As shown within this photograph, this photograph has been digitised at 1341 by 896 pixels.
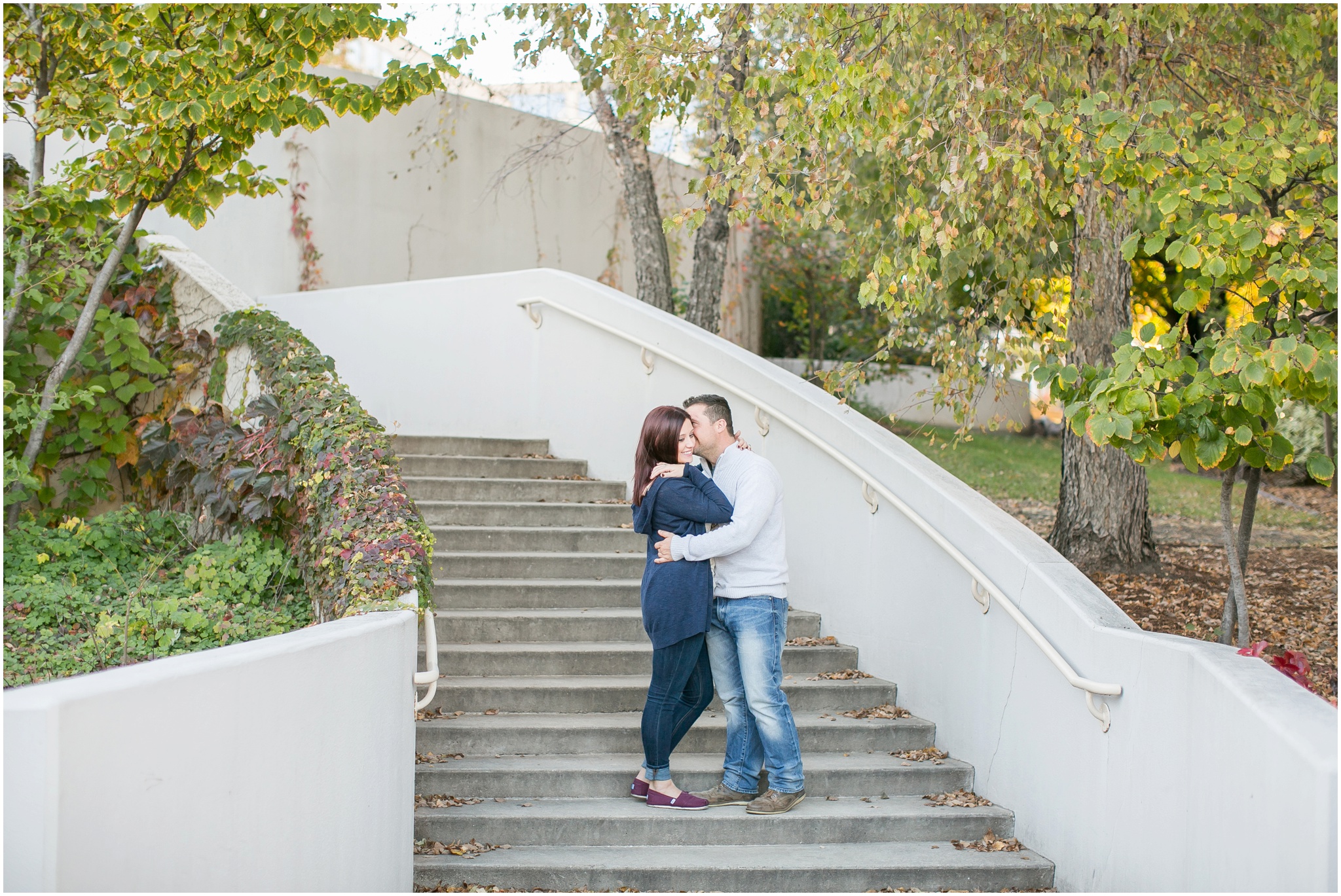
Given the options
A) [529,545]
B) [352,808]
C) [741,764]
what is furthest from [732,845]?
[529,545]

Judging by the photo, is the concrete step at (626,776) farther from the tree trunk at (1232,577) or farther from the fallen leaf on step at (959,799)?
the tree trunk at (1232,577)

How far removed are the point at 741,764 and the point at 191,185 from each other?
418 cm

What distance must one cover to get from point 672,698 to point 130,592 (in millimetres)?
2963

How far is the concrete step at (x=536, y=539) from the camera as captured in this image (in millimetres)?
5945

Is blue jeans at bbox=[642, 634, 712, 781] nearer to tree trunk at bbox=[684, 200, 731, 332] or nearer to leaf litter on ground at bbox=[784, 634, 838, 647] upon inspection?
leaf litter on ground at bbox=[784, 634, 838, 647]

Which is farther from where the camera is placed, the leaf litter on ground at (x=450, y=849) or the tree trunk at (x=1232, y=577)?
the tree trunk at (x=1232, y=577)

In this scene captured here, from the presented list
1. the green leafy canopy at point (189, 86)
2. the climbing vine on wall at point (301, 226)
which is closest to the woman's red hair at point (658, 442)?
the green leafy canopy at point (189, 86)

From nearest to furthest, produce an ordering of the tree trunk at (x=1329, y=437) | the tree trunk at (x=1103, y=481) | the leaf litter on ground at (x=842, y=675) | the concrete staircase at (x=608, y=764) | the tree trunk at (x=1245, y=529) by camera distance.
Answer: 1. the concrete staircase at (x=608, y=764)
2. the tree trunk at (x=1245, y=529)
3. the leaf litter on ground at (x=842, y=675)
4. the tree trunk at (x=1103, y=481)
5. the tree trunk at (x=1329, y=437)

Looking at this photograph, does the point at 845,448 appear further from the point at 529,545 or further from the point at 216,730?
the point at 216,730

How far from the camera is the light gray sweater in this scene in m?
3.93

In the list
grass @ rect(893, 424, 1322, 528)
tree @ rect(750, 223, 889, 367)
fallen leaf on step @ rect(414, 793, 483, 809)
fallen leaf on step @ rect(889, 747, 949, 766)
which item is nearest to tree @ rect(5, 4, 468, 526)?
fallen leaf on step @ rect(414, 793, 483, 809)

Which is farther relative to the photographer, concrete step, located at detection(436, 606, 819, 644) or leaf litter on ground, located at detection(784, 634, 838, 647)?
leaf litter on ground, located at detection(784, 634, 838, 647)

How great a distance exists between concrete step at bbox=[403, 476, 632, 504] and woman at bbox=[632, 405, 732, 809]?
93.5 inches

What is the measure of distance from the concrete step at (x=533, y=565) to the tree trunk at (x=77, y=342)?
2.30 metres
